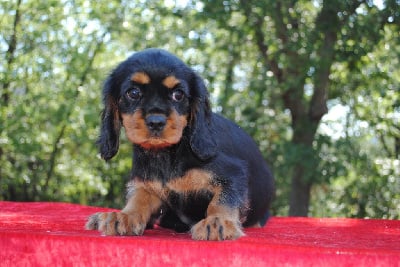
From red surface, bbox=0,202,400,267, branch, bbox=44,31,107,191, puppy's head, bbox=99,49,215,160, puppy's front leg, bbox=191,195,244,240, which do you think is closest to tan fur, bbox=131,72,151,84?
puppy's head, bbox=99,49,215,160

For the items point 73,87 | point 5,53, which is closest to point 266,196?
point 73,87

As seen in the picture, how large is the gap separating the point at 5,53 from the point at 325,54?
13.6 feet

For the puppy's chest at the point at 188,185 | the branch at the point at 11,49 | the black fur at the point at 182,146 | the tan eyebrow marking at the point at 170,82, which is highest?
the branch at the point at 11,49

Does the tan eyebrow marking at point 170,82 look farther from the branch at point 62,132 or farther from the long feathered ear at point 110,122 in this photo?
the branch at point 62,132

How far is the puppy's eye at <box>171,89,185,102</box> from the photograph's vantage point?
10.7 feet

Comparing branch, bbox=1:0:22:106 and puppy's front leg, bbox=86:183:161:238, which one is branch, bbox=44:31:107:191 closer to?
branch, bbox=1:0:22:106

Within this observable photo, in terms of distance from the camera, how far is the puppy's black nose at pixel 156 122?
9.86 feet

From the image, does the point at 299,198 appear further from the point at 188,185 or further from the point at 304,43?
the point at 188,185

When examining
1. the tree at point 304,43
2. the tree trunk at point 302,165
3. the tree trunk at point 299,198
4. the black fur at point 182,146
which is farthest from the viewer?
the tree trunk at point 299,198

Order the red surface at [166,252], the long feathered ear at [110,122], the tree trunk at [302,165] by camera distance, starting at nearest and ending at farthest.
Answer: the red surface at [166,252] < the long feathered ear at [110,122] < the tree trunk at [302,165]

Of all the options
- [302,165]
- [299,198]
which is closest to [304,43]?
[302,165]

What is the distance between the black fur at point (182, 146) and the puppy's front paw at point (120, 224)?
1.20 ft

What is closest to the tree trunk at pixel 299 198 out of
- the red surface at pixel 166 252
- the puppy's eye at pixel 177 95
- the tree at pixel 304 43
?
the tree at pixel 304 43

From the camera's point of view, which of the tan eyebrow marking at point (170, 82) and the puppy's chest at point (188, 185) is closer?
the tan eyebrow marking at point (170, 82)
